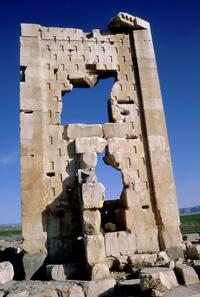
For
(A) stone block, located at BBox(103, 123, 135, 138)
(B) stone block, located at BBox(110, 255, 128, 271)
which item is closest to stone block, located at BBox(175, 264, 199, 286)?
(B) stone block, located at BBox(110, 255, 128, 271)

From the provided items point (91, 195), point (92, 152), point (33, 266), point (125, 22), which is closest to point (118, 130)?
point (92, 152)

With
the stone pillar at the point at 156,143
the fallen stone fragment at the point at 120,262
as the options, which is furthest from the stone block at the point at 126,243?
the stone pillar at the point at 156,143

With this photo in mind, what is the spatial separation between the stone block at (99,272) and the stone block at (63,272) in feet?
1.85

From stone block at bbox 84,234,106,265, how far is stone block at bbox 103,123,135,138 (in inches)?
127

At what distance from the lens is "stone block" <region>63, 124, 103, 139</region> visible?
28.9 feet

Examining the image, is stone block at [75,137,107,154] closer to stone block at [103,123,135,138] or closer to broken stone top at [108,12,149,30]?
stone block at [103,123,135,138]

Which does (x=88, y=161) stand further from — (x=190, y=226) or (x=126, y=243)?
(x=190, y=226)

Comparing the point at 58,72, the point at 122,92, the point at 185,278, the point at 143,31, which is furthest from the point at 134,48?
the point at 185,278

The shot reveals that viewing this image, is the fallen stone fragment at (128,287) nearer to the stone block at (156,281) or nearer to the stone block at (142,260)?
A: the stone block at (156,281)

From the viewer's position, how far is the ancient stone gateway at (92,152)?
7754 mm

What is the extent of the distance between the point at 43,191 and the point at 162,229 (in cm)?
337

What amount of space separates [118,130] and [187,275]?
4.47m

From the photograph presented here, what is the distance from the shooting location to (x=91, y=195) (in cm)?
710

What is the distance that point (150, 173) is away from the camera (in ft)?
29.2
